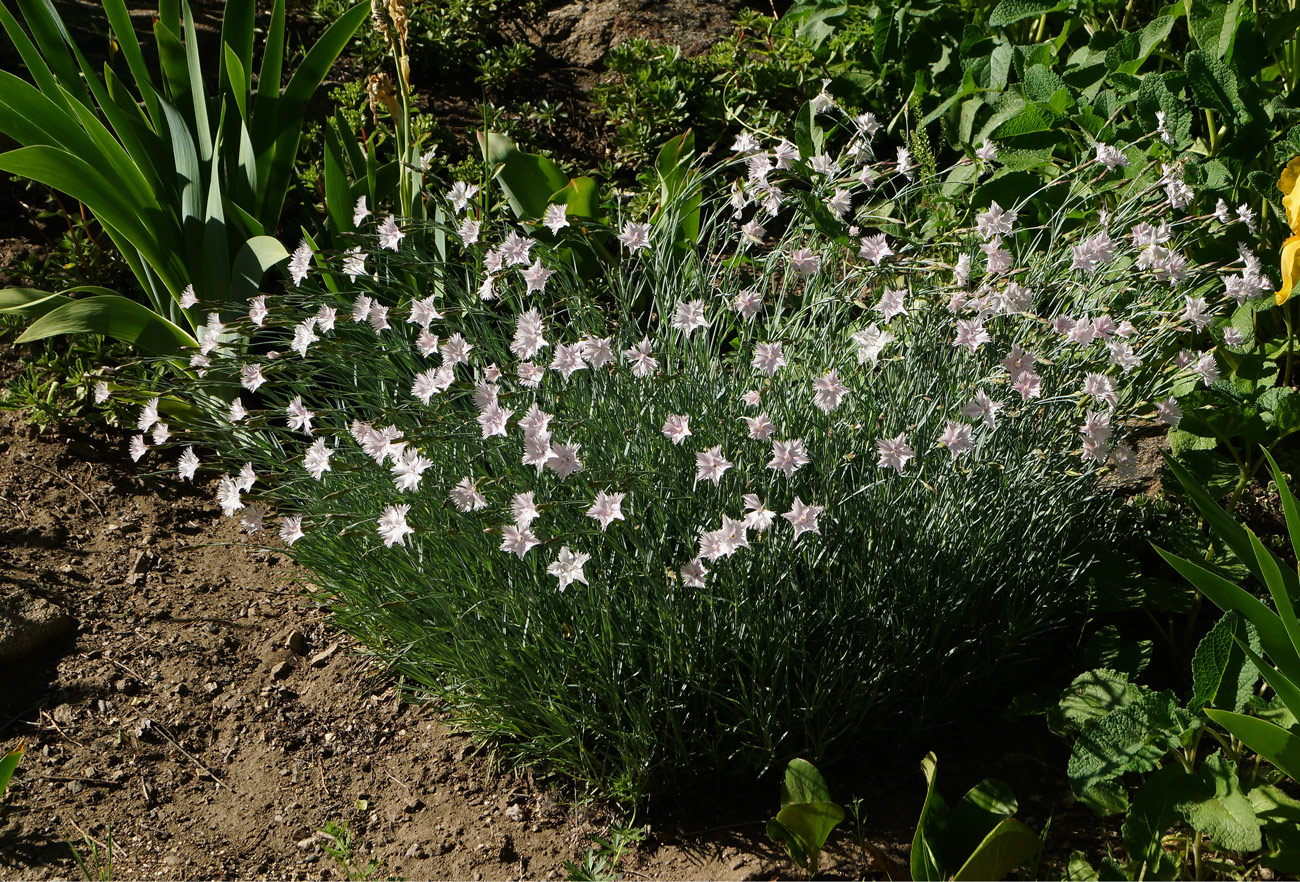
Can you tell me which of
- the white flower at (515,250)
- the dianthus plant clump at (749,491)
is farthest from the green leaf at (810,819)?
the white flower at (515,250)

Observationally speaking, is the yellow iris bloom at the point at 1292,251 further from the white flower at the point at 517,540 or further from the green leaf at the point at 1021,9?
the green leaf at the point at 1021,9

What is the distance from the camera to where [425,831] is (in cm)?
190

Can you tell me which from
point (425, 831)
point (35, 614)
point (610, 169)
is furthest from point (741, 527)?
point (610, 169)

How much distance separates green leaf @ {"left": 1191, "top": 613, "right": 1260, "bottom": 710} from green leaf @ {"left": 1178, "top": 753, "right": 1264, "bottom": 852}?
118 mm

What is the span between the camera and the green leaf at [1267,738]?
1.40 metres

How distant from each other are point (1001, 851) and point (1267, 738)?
41cm

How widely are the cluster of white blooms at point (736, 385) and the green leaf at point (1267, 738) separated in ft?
1.39

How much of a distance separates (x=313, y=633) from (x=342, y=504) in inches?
18.5

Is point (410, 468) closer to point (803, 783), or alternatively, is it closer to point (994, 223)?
point (803, 783)

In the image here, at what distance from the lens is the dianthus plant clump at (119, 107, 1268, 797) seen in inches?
67.1

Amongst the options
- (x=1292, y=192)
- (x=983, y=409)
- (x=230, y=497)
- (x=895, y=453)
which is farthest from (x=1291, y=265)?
(x=230, y=497)

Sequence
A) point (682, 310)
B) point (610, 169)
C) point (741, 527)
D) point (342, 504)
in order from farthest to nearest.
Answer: point (610, 169), point (342, 504), point (682, 310), point (741, 527)

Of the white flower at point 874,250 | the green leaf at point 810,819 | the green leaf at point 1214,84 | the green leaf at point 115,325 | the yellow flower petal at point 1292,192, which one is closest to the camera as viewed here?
the yellow flower petal at point 1292,192

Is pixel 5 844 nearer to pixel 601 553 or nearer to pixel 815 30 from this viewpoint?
pixel 601 553
